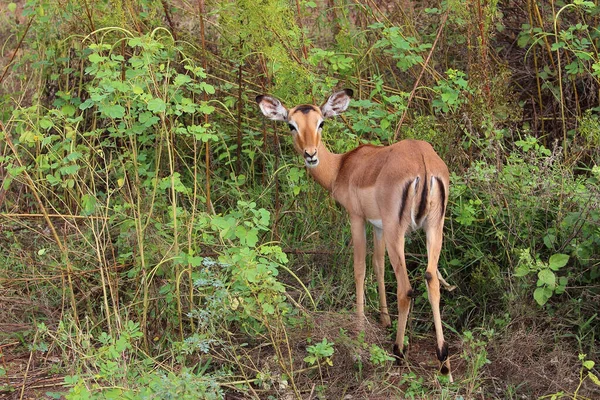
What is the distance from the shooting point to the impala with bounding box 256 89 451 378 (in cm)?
486

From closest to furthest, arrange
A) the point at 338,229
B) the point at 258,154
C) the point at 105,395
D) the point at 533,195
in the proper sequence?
the point at 105,395
the point at 533,195
the point at 338,229
the point at 258,154

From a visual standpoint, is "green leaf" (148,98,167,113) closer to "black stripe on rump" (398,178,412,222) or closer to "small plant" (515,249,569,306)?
"black stripe on rump" (398,178,412,222)

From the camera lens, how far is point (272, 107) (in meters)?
5.74

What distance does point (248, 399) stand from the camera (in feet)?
15.2

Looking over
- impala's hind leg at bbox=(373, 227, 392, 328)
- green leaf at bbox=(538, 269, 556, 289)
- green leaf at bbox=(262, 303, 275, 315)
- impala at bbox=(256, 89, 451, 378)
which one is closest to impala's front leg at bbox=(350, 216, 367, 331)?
impala at bbox=(256, 89, 451, 378)

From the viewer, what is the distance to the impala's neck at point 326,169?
570 centimetres

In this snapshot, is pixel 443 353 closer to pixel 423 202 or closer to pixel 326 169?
pixel 423 202

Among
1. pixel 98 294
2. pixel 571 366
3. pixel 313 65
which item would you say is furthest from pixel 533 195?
pixel 98 294

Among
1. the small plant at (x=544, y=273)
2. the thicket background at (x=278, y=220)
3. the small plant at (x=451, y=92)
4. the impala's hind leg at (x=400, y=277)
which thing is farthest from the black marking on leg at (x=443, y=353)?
the small plant at (x=451, y=92)

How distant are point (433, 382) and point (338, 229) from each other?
4.85ft

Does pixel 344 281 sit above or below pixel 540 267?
below

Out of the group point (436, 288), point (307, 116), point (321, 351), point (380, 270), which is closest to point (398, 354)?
point (436, 288)

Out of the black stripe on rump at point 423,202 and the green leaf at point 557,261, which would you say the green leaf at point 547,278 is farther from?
the black stripe on rump at point 423,202

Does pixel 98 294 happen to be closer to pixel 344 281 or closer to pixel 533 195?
pixel 344 281
